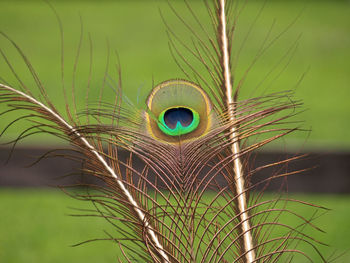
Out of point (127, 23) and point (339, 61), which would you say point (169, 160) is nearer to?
point (339, 61)

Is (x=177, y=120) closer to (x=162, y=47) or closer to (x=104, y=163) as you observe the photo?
(x=104, y=163)

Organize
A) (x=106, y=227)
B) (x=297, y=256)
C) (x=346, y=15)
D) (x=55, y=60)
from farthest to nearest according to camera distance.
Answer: (x=346, y=15), (x=55, y=60), (x=106, y=227), (x=297, y=256)

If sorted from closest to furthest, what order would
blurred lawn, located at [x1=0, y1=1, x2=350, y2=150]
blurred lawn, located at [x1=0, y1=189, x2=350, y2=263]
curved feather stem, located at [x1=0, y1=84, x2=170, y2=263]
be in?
curved feather stem, located at [x1=0, y1=84, x2=170, y2=263] → blurred lawn, located at [x1=0, y1=189, x2=350, y2=263] → blurred lawn, located at [x1=0, y1=1, x2=350, y2=150]

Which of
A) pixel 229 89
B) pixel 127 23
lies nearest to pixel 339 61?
pixel 127 23

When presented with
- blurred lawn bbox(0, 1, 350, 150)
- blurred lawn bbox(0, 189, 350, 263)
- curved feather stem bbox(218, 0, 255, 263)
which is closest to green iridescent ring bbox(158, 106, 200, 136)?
curved feather stem bbox(218, 0, 255, 263)

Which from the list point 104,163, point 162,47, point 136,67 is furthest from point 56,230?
point 162,47

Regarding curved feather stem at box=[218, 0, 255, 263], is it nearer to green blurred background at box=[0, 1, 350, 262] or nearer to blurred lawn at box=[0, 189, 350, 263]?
green blurred background at box=[0, 1, 350, 262]
